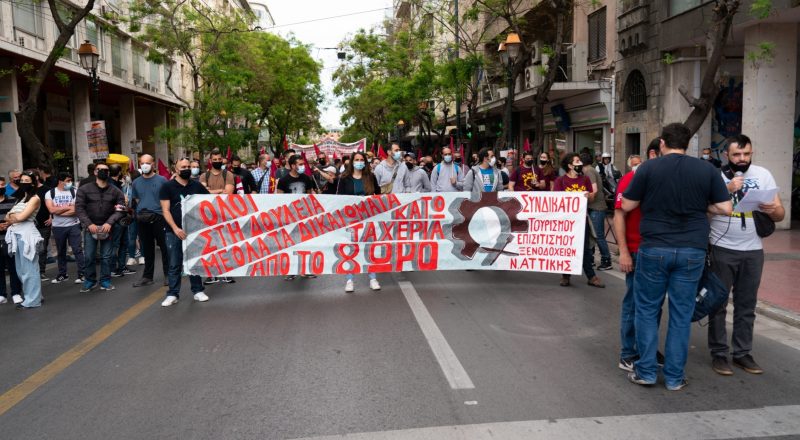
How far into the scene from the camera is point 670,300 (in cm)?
489

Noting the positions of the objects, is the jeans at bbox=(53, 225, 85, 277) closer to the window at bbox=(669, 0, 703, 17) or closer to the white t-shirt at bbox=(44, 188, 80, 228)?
the white t-shirt at bbox=(44, 188, 80, 228)

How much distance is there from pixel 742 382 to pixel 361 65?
125ft

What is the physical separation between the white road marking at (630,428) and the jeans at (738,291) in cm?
99

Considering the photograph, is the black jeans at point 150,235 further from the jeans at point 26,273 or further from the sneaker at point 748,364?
the sneaker at point 748,364

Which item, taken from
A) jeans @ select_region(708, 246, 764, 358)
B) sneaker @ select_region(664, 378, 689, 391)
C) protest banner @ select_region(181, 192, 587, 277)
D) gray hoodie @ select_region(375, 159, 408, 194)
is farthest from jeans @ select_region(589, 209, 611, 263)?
sneaker @ select_region(664, 378, 689, 391)

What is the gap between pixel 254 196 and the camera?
8.87m

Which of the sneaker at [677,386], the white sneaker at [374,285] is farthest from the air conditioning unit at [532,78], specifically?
the sneaker at [677,386]

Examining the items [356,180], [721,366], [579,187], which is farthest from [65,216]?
[721,366]

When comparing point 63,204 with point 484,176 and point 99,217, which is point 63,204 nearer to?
point 99,217

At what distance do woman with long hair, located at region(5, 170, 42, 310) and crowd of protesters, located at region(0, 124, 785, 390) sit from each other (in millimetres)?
13

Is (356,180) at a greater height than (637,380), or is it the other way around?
(356,180)

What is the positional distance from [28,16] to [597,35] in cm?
1931

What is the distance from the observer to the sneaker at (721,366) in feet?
17.2

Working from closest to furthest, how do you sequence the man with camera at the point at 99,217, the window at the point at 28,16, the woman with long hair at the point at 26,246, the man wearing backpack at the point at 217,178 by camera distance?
the woman with long hair at the point at 26,246, the man with camera at the point at 99,217, the man wearing backpack at the point at 217,178, the window at the point at 28,16
